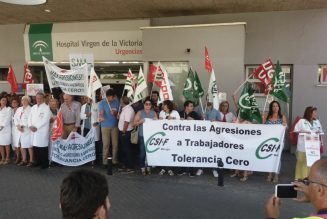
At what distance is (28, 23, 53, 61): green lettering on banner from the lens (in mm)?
14273

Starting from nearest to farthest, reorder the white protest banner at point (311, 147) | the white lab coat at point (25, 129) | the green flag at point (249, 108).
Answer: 1. the white protest banner at point (311, 147)
2. the green flag at point (249, 108)
3. the white lab coat at point (25, 129)

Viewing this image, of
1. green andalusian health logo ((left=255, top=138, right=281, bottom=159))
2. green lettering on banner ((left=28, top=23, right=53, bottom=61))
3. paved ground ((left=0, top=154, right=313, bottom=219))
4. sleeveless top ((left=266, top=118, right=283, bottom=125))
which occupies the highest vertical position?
green lettering on banner ((left=28, top=23, right=53, bottom=61))

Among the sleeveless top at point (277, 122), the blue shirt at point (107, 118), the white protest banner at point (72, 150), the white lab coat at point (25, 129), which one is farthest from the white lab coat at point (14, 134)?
the sleeveless top at point (277, 122)

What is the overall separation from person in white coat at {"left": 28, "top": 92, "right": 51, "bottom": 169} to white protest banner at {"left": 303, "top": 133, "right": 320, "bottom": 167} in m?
6.40

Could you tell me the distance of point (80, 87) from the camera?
8.93m

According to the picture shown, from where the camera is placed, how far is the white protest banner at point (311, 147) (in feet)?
23.7

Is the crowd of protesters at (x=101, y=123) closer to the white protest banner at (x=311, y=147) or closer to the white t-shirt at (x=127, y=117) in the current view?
the white t-shirt at (x=127, y=117)

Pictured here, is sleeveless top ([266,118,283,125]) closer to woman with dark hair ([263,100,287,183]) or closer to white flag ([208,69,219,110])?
woman with dark hair ([263,100,287,183])

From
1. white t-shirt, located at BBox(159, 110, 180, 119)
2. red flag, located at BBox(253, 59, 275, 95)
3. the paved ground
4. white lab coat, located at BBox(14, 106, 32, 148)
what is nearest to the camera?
the paved ground

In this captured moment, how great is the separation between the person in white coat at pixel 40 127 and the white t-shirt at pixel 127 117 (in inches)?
79.0

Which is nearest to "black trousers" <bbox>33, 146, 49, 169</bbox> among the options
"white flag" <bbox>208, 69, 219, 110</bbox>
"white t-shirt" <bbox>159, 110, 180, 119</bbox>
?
"white t-shirt" <bbox>159, 110, 180, 119</bbox>

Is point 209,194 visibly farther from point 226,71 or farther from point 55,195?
point 226,71

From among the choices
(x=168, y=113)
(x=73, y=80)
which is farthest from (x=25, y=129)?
(x=168, y=113)

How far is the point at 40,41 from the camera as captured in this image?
47.0 feet
